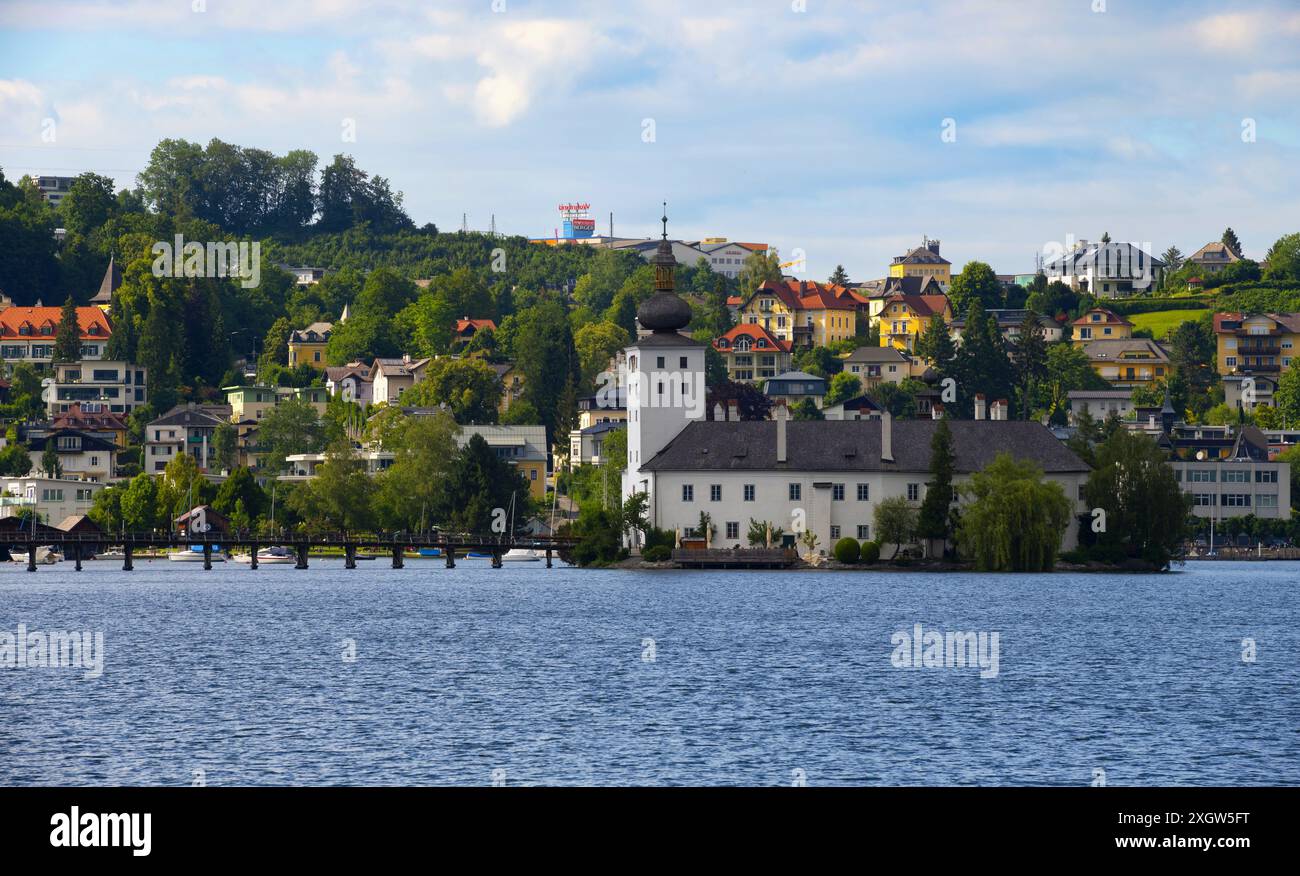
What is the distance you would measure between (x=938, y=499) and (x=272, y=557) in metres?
50.5

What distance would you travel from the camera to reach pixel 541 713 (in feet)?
137

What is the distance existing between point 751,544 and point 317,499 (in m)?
43.2

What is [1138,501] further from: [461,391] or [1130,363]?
[1130,363]

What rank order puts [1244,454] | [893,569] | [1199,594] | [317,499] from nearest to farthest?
[1199,594] < [893,569] < [317,499] < [1244,454]

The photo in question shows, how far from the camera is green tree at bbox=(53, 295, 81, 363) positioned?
180 meters

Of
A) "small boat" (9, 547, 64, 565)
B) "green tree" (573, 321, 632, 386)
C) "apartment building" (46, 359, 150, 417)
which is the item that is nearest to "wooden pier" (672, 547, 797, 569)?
"small boat" (9, 547, 64, 565)

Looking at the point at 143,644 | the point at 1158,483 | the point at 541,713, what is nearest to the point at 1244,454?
the point at 1158,483

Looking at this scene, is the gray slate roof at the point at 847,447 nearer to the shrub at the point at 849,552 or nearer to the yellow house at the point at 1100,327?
the shrub at the point at 849,552

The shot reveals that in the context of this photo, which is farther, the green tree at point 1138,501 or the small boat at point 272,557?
the small boat at point 272,557

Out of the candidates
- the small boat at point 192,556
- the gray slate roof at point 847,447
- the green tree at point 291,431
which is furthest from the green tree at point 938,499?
the green tree at point 291,431

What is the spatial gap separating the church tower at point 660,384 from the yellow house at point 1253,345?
9865cm

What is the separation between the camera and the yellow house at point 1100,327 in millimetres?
194875

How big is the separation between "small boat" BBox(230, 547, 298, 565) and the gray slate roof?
123 feet
